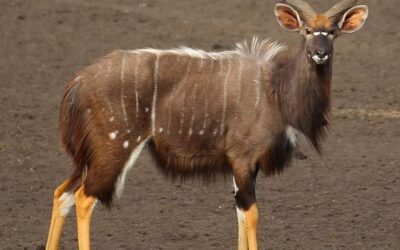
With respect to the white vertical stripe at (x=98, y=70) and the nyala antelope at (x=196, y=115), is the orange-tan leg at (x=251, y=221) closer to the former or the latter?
the nyala antelope at (x=196, y=115)

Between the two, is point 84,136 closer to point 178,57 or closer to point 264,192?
point 178,57

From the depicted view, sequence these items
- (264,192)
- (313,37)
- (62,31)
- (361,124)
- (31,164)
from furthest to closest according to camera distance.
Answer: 1. (62,31)
2. (361,124)
3. (31,164)
4. (264,192)
5. (313,37)

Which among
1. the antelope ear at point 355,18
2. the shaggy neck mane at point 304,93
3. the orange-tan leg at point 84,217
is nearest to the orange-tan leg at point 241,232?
the shaggy neck mane at point 304,93

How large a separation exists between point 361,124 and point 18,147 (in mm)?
3287

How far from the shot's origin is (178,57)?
743 centimetres

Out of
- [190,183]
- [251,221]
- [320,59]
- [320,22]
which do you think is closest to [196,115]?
[251,221]

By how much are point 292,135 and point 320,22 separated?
750 millimetres

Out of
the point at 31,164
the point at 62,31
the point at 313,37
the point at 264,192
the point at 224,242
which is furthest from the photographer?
the point at 62,31

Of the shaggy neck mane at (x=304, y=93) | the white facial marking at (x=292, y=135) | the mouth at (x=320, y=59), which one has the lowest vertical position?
the white facial marking at (x=292, y=135)

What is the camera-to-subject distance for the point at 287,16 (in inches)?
297

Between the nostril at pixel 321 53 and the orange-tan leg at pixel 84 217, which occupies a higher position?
the nostril at pixel 321 53

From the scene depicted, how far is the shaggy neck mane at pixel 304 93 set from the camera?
23.9ft

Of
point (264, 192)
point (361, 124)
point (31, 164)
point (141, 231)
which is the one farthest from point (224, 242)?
point (361, 124)

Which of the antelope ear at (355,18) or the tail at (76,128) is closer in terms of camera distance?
the tail at (76,128)
